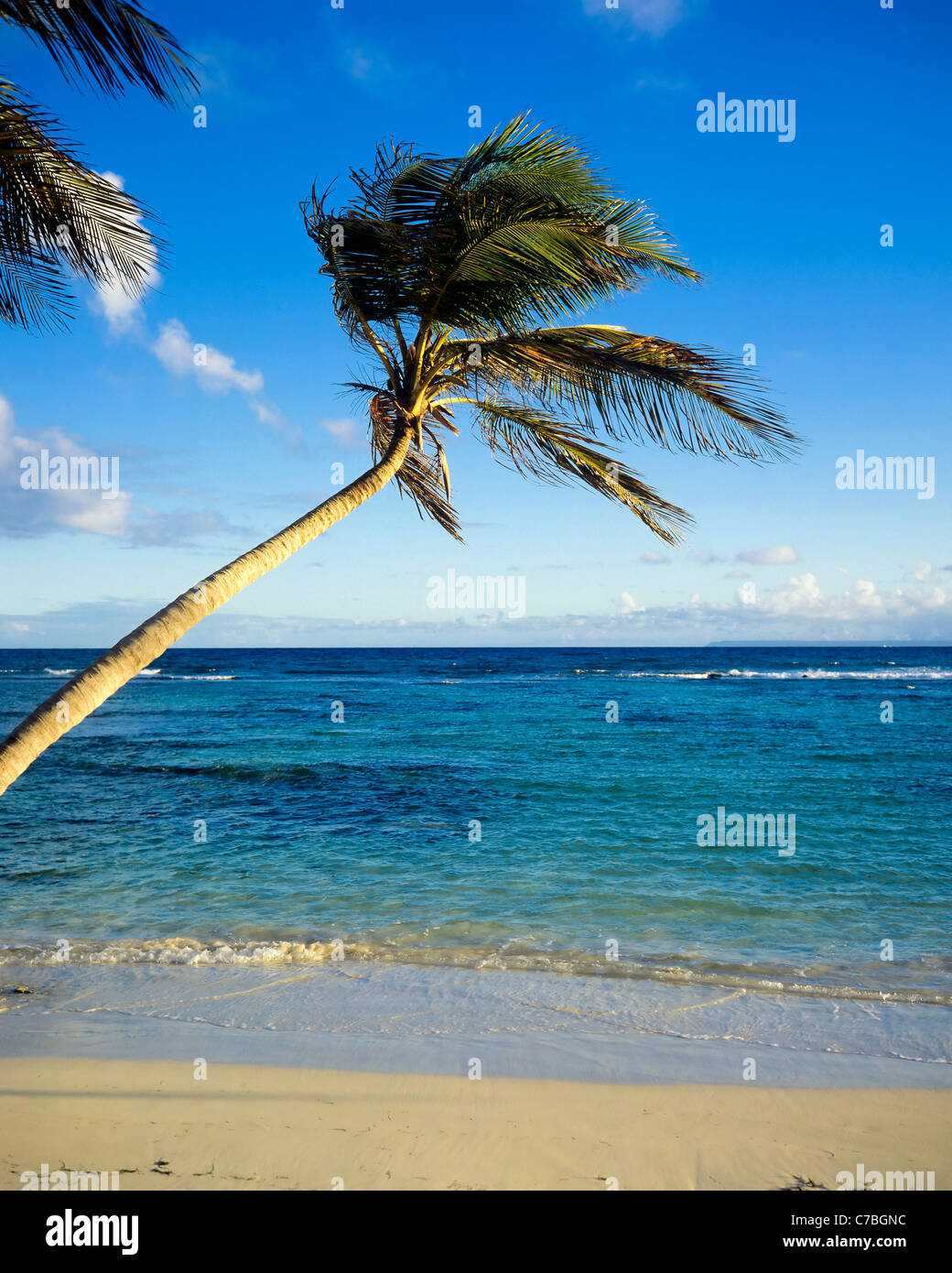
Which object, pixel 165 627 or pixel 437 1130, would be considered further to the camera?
pixel 437 1130

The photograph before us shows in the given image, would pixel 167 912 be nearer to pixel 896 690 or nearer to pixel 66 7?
pixel 66 7

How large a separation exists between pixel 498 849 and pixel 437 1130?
7.61 meters

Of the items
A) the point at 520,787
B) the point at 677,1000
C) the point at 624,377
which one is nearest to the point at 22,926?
the point at 677,1000

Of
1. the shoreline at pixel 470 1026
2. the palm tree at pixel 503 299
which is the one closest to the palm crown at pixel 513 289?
the palm tree at pixel 503 299

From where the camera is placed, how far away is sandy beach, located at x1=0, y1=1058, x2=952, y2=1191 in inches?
158

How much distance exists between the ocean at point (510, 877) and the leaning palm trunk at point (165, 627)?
11.1 feet

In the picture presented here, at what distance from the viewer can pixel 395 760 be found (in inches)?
815

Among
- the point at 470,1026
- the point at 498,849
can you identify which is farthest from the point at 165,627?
the point at 498,849

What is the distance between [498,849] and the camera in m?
12.0

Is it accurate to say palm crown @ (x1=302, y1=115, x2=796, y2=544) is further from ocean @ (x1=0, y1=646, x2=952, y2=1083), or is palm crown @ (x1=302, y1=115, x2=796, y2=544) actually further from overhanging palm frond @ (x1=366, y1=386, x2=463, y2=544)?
ocean @ (x1=0, y1=646, x2=952, y2=1083)

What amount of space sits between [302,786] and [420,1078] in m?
12.7

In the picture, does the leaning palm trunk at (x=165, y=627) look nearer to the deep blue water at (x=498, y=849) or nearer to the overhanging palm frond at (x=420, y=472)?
the overhanging palm frond at (x=420, y=472)

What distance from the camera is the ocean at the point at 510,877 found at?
261 inches

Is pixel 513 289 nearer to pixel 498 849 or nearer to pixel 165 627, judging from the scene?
pixel 165 627
